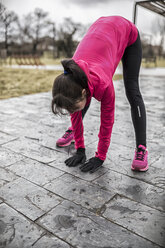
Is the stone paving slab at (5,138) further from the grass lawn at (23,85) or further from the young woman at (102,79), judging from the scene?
the grass lawn at (23,85)

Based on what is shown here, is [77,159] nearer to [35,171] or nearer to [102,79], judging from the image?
[35,171]

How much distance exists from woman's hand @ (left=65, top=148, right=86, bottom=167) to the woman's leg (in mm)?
568

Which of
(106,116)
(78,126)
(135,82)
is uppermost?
(135,82)

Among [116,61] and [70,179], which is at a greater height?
[116,61]

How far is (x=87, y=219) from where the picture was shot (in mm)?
1540

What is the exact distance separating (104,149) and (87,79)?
843mm

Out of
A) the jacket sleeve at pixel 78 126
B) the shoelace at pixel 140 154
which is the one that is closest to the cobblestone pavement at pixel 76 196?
the shoelace at pixel 140 154

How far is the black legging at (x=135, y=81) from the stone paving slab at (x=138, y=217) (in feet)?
2.55

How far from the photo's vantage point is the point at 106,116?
202 centimetres

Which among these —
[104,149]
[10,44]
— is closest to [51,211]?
[104,149]

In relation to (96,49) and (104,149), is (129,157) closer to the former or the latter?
(104,149)

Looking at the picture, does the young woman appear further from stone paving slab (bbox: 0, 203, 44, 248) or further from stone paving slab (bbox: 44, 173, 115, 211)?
stone paving slab (bbox: 0, 203, 44, 248)

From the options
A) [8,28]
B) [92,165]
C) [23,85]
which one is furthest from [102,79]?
[8,28]

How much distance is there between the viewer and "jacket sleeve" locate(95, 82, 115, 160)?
1.86 metres
